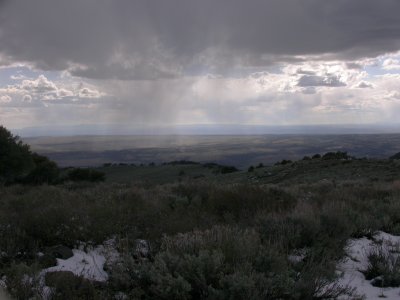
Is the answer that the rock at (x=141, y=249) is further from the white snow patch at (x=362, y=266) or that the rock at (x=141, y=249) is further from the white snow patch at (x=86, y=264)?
the white snow patch at (x=362, y=266)

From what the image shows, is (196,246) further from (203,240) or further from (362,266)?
(362,266)

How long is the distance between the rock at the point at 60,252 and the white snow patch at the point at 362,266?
341 centimetres

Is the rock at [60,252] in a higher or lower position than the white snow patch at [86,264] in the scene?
higher

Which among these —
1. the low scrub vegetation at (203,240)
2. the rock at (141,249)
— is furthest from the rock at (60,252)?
the rock at (141,249)

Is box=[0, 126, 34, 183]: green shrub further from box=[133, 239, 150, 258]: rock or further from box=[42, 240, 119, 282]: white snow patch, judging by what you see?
box=[133, 239, 150, 258]: rock

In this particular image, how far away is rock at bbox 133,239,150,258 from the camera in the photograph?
548 cm

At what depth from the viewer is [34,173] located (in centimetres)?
3650

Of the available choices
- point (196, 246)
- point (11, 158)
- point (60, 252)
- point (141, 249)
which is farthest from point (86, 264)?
point (11, 158)

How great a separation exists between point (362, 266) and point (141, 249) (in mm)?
3110

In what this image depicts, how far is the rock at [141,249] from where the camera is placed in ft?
18.0

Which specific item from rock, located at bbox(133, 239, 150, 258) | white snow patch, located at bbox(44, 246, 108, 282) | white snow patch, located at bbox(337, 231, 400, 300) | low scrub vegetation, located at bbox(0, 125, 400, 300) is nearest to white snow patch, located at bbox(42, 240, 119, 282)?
white snow patch, located at bbox(44, 246, 108, 282)

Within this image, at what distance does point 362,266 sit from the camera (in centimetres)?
610

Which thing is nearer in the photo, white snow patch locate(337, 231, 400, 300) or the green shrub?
white snow patch locate(337, 231, 400, 300)

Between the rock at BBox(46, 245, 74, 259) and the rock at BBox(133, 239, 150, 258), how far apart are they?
2.86 feet
